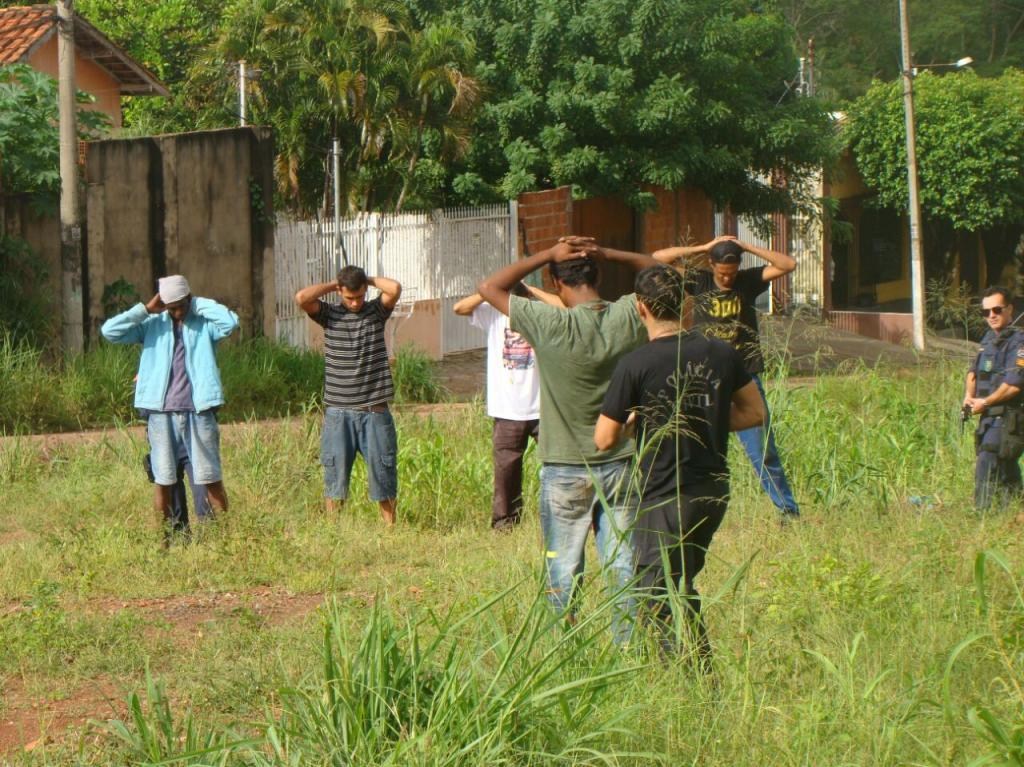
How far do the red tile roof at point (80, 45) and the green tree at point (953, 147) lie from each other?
1355 cm

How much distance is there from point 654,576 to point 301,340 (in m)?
12.5

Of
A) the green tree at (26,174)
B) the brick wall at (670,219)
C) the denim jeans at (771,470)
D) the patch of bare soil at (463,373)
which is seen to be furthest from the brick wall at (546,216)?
the denim jeans at (771,470)

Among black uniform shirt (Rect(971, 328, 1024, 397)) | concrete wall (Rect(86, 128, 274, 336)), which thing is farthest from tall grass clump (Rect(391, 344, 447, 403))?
black uniform shirt (Rect(971, 328, 1024, 397))

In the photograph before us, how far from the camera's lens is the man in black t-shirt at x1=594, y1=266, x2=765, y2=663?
16.2 feet

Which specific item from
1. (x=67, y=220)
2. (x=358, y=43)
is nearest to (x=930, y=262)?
(x=358, y=43)

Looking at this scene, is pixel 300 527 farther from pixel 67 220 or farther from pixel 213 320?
pixel 67 220

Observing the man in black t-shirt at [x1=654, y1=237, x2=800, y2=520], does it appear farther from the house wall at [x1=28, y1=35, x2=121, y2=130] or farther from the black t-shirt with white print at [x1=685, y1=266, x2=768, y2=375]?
the house wall at [x1=28, y1=35, x2=121, y2=130]

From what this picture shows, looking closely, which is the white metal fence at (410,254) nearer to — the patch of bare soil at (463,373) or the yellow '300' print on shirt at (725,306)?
the patch of bare soil at (463,373)

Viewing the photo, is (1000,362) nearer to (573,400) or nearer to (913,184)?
(573,400)

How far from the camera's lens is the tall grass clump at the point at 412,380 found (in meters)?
14.8

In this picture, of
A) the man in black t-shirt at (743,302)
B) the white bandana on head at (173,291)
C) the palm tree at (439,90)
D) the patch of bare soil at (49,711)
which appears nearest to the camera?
the patch of bare soil at (49,711)

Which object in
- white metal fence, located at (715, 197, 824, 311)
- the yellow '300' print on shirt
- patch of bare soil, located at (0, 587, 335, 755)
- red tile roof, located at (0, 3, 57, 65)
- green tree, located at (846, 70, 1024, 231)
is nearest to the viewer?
patch of bare soil, located at (0, 587, 335, 755)

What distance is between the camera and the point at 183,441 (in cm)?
789

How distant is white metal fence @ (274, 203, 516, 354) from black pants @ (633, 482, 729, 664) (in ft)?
36.0
